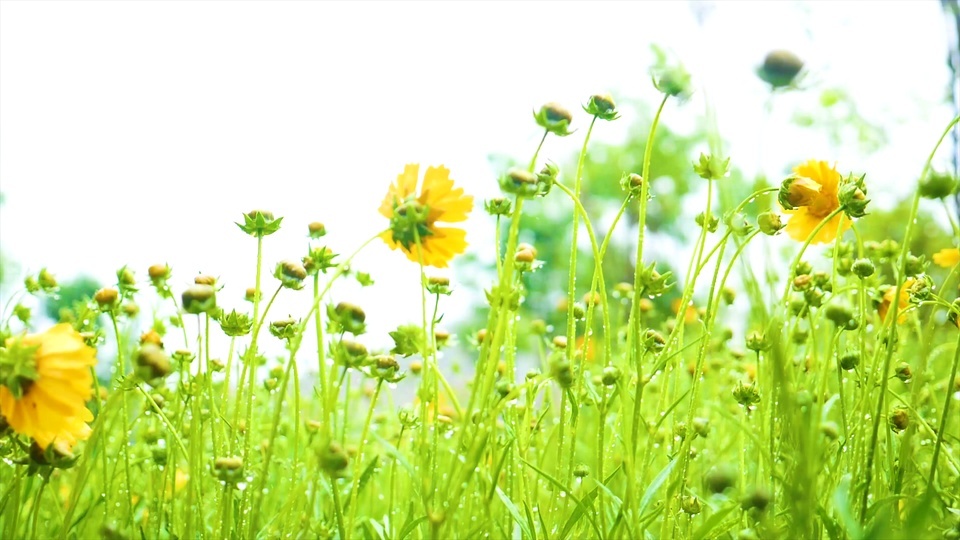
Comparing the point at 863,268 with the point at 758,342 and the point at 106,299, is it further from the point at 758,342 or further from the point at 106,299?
the point at 106,299

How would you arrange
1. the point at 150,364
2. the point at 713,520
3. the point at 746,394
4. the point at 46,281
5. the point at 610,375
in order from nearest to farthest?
the point at 150,364, the point at 713,520, the point at 610,375, the point at 746,394, the point at 46,281

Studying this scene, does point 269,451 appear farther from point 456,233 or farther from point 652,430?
point 652,430

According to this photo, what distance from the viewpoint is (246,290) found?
3.74ft

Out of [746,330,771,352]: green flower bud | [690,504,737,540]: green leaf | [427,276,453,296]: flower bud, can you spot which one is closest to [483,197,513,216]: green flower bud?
[427,276,453,296]: flower bud

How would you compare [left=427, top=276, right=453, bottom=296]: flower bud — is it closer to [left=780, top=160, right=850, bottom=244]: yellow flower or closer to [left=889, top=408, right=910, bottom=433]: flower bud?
[left=780, top=160, right=850, bottom=244]: yellow flower

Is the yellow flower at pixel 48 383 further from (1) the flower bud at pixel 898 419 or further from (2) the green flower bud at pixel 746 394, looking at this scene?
(1) the flower bud at pixel 898 419

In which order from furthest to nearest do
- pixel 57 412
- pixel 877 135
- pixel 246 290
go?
pixel 877 135, pixel 246 290, pixel 57 412

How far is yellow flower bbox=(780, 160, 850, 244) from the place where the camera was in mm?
869

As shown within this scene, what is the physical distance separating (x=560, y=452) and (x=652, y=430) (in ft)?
0.53

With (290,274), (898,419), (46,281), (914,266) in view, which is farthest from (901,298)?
(46,281)

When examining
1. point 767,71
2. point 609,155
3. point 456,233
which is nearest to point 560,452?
point 456,233

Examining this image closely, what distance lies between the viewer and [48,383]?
68 centimetres

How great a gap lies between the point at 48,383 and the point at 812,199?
29.7 inches

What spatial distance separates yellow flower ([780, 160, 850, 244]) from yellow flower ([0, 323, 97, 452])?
2.28ft
